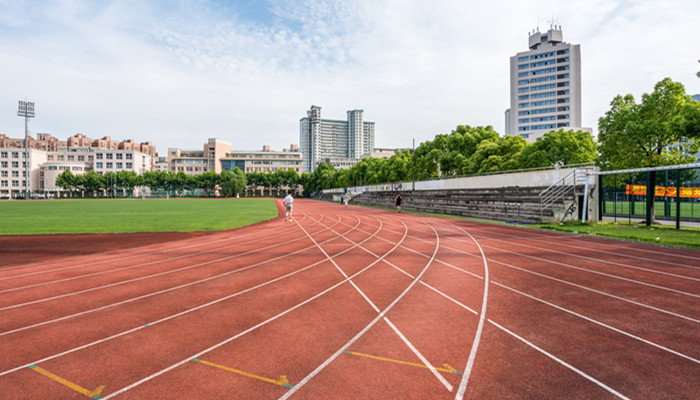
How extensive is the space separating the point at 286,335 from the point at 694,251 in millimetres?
13314

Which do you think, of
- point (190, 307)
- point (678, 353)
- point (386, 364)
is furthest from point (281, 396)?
point (678, 353)

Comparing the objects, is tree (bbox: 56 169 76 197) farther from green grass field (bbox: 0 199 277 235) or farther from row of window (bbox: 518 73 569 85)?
row of window (bbox: 518 73 569 85)

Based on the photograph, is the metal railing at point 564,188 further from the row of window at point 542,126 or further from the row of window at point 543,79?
the row of window at point 543,79

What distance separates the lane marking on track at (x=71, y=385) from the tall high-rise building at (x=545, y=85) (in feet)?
330

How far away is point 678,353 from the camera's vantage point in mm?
4113

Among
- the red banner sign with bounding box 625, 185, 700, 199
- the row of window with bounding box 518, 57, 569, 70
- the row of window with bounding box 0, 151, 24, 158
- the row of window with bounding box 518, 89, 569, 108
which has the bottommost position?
the red banner sign with bounding box 625, 185, 700, 199

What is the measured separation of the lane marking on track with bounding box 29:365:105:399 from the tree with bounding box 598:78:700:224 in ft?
75.2

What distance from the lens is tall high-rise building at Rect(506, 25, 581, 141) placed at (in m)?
90.7

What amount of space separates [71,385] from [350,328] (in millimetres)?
3232

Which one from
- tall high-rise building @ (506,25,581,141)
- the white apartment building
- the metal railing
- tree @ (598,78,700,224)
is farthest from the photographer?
the white apartment building

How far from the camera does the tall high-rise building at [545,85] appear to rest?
90688mm

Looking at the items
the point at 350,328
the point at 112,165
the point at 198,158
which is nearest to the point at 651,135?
the point at 350,328

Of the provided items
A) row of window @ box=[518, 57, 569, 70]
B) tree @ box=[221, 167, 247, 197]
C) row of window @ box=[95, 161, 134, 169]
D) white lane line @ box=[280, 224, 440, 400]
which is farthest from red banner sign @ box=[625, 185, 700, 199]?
row of window @ box=[95, 161, 134, 169]

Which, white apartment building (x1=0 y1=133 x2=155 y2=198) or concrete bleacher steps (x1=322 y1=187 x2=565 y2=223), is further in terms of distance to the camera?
white apartment building (x1=0 y1=133 x2=155 y2=198)
